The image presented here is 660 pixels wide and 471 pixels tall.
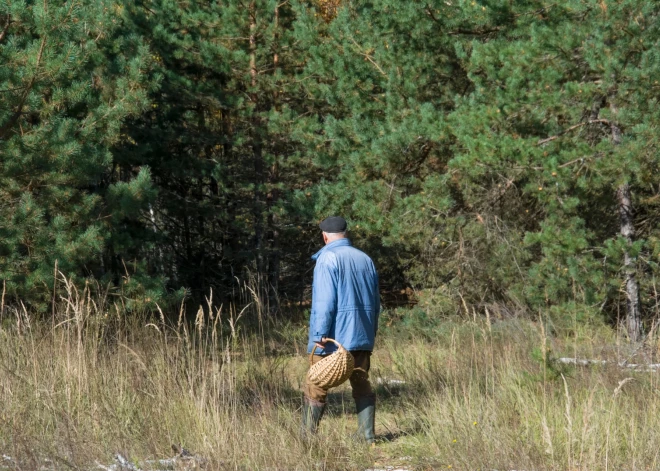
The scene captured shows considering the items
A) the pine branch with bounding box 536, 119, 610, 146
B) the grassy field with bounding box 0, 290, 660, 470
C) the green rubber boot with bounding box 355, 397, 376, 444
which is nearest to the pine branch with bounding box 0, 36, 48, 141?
the grassy field with bounding box 0, 290, 660, 470

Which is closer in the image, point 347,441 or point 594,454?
point 594,454

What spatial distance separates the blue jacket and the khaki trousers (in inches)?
4.0

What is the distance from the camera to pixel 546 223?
33.4ft

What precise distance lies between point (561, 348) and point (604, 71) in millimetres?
3321

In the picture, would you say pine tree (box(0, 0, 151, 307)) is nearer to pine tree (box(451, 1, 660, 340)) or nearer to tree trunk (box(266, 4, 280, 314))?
tree trunk (box(266, 4, 280, 314))

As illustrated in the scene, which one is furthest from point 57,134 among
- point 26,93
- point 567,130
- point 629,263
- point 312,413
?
point 629,263

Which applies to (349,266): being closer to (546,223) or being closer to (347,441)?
(347,441)

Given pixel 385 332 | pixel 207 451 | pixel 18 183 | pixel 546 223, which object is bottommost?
pixel 385 332

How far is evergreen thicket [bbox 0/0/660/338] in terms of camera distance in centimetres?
880

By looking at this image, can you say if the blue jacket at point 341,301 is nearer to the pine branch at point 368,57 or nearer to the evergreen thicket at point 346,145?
the evergreen thicket at point 346,145

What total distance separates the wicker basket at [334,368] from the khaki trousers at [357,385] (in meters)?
0.15

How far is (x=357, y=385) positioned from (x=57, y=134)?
15.0ft

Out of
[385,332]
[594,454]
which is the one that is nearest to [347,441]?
[594,454]

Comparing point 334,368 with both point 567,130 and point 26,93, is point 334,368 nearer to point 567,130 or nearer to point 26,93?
point 26,93
